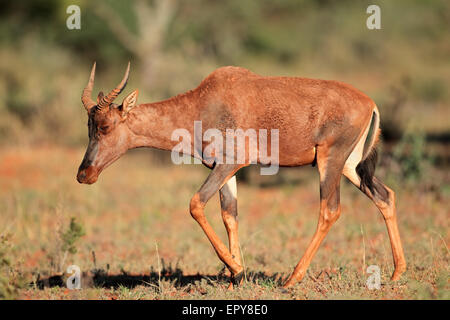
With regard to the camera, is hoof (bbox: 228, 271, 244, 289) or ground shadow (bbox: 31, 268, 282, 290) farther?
ground shadow (bbox: 31, 268, 282, 290)

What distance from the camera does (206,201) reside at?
20.5ft

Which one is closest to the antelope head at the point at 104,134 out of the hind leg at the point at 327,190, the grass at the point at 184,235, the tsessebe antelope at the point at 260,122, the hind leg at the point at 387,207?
the tsessebe antelope at the point at 260,122

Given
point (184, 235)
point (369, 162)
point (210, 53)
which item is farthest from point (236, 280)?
point (210, 53)

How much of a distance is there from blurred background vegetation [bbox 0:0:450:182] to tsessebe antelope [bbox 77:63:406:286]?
5202mm

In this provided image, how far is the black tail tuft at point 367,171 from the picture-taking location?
6918 mm

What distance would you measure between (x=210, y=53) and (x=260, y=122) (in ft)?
51.1

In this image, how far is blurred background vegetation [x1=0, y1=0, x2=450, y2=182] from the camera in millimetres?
18188

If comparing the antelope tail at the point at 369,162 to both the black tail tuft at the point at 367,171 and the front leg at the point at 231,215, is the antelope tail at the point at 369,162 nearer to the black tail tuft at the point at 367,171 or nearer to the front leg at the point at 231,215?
the black tail tuft at the point at 367,171

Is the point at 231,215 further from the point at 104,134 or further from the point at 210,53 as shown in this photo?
the point at 210,53

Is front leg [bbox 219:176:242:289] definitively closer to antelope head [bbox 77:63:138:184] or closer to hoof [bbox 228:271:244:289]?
hoof [bbox 228:271:244:289]

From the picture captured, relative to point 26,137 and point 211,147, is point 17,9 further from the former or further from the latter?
point 211,147

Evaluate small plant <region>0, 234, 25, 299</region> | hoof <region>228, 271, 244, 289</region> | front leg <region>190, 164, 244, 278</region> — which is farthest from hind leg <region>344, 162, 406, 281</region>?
small plant <region>0, 234, 25, 299</region>

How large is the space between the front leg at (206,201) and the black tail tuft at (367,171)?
58.1 inches

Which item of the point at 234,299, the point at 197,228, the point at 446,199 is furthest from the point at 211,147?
the point at 446,199
